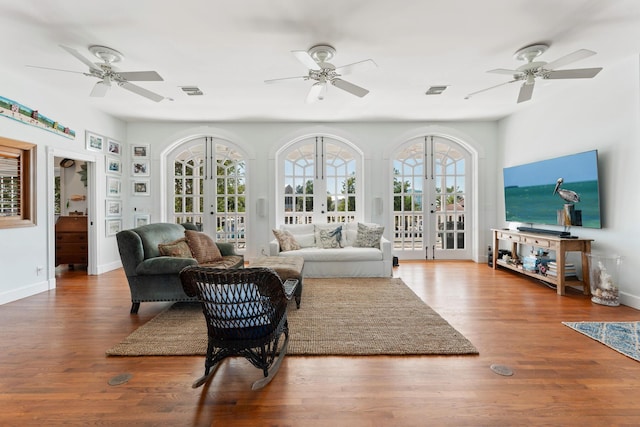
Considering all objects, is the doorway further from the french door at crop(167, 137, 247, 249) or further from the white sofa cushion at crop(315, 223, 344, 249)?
the white sofa cushion at crop(315, 223, 344, 249)

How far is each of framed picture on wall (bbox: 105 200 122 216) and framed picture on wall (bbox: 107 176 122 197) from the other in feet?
0.42

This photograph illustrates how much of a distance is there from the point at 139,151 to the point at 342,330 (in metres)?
5.49

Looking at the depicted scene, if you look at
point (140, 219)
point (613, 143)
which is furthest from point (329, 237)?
point (613, 143)

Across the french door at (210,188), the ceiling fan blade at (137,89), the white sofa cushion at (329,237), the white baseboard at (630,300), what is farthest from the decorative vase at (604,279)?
the ceiling fan blade at (137,89)

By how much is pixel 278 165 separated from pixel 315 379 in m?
4.80

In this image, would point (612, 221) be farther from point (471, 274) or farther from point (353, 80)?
point (353, 80)

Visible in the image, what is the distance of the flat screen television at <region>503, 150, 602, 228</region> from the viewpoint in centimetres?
394

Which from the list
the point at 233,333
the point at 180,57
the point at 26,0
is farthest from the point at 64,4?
the point at 233,333

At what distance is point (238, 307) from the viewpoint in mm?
1980

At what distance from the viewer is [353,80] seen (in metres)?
4.14

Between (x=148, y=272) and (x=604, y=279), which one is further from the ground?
(x=148, y=272)

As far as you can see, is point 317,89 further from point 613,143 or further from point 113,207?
point 113,207

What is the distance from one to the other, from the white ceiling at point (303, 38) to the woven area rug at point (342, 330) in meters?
2.77

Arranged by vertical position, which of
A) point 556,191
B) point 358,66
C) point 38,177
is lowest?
point 556,191
